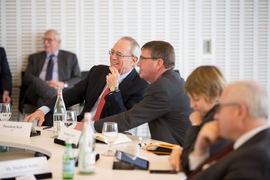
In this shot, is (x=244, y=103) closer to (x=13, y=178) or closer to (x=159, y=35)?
(x=13, y=178)

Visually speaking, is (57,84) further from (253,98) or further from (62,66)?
(253,98)

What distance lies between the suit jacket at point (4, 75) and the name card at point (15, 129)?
3.33m

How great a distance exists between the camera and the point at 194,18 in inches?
282

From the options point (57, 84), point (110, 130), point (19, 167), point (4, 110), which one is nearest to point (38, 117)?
point (4, 110)

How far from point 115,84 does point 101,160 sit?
4.67 feet

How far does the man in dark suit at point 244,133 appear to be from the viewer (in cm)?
176

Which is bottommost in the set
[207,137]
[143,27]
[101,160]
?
[101,160]

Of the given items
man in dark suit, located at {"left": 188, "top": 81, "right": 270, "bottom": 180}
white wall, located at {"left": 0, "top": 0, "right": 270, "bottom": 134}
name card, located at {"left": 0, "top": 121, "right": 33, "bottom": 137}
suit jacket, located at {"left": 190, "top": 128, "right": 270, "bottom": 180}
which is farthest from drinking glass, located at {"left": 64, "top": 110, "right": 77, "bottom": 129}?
white wall, located at {"left": 0, "top": 0, "right": 270, "bottom": 134}

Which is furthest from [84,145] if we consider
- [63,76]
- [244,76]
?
[244,76]

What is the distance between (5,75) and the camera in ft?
21.9

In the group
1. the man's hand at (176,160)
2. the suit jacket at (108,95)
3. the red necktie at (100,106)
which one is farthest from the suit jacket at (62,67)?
the man's hand at (176,160)

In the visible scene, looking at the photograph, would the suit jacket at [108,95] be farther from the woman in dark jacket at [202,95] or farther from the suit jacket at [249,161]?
the suit jacket at [249,161]

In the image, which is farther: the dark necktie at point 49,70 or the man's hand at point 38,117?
the dark necktie at point 49,70

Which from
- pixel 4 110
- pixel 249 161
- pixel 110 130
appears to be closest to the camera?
pixel 249 161
